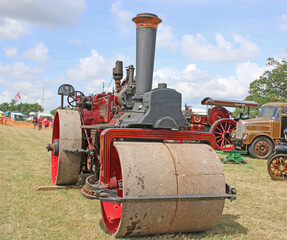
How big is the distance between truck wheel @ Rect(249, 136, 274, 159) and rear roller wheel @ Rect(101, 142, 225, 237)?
8.32 m

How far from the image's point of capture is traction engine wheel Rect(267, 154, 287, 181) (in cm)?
691

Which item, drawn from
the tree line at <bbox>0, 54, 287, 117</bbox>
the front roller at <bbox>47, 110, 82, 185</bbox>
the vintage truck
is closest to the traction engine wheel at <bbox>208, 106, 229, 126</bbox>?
the vintage truck

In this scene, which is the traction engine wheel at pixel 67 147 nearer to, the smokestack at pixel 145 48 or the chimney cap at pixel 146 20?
the smokestack at pixel 145 48

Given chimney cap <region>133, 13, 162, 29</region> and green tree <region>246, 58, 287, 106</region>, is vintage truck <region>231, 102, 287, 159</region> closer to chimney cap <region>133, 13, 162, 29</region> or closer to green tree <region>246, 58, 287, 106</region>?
chimney cap <region>133, 13, 162, 29</region>

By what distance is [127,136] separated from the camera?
3379 millimetres

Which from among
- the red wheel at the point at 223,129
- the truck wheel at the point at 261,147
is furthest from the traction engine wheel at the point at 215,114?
the truck wheel at the point at 261,147

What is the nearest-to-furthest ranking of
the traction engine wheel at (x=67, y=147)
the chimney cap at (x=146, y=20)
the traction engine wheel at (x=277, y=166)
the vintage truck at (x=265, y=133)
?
1. the chimney cap at (x=146, y=20)
2. the traction engine wheel at (x=67, y=147)
3. the traction engine wheel at (x=277, y=166)
4. the vintage truck at (x=265, y=133)

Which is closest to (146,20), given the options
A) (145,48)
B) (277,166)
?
(145,48)

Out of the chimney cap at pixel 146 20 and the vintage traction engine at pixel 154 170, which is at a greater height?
the chimney cap at pixel 146 20

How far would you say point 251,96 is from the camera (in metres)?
32.0

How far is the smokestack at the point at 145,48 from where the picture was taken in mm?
3982

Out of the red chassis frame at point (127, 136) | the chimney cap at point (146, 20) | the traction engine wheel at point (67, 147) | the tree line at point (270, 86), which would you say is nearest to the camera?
the red chassis frame at point (127, 136)

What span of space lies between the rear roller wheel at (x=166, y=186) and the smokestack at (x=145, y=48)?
1028 mm

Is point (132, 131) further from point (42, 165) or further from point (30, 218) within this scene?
point (42, 165)
